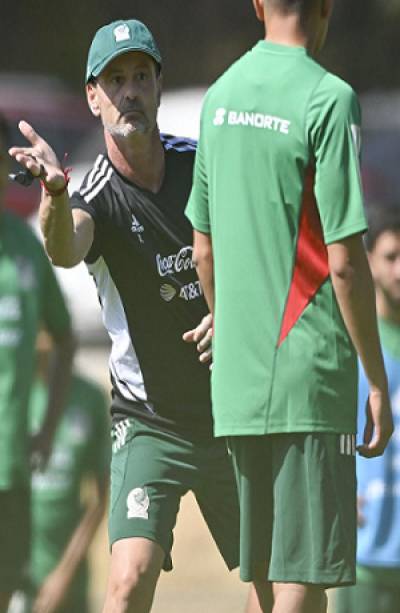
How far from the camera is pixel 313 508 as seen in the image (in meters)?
5.11

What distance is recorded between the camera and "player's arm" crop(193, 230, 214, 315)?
5344 mm

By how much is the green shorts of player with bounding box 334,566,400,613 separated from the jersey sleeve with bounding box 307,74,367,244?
8.26 ft

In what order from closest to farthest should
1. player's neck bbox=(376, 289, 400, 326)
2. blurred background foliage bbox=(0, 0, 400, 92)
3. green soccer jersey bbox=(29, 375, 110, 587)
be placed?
player's neck bbox=(376, 289, 400, 326)
green soccer jersey bbox=(29, 375, 110, 587)
blurred background foliage bbox=(0, 0, 400, 92)

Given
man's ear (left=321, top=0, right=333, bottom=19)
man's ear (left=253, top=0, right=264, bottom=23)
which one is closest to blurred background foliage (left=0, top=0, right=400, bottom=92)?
man's ear (left=253, top=0, right=264, bottom=23)

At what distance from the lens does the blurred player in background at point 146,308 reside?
5922 millimetres

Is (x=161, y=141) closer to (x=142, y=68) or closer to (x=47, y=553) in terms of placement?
(x=142, y=68)

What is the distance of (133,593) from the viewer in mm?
5746

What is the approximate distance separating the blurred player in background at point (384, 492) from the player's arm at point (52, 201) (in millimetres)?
1877

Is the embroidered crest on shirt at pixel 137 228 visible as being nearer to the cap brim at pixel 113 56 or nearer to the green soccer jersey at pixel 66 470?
the cap brim at pixel 113 56

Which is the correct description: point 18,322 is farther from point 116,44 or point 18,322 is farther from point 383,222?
point 116,44

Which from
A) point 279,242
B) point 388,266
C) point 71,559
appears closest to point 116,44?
point 279,242

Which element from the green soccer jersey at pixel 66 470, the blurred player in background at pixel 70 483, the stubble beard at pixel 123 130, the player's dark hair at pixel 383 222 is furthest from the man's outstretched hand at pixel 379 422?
the green soccer jersey at pixel 66 470

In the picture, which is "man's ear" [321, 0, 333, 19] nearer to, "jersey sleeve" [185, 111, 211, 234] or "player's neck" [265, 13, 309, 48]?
"player's neck" [265, 13, 309, 48]

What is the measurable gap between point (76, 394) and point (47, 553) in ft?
2.54
